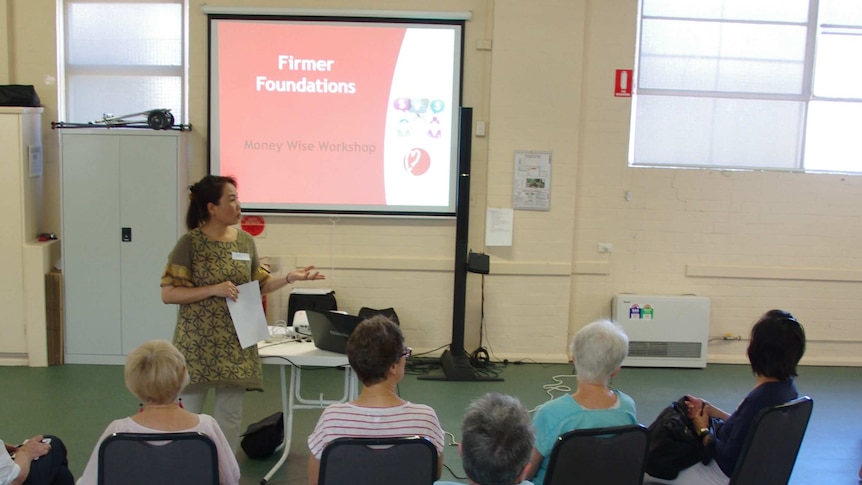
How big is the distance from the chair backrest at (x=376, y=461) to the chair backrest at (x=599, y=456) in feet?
1.27

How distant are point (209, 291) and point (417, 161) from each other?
291 centimetres

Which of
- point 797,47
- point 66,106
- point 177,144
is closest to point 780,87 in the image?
point 797,47

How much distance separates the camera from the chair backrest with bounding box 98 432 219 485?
2217mm

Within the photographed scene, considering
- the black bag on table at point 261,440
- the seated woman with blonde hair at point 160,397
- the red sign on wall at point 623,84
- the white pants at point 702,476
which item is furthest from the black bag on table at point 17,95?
the white pants at point 702,476

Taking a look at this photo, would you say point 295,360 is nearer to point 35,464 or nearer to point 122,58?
point 35,464

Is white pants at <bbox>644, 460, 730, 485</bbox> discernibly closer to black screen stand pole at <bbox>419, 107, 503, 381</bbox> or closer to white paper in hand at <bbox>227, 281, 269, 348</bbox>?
white paper in hand at <bbox>227, 281, 269, 348</bbox>

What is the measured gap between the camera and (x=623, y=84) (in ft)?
19.3

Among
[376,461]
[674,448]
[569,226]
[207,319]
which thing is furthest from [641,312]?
[376,461]

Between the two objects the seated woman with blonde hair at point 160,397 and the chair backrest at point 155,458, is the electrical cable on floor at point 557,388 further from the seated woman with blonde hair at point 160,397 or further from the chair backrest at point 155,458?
the chair backrest at point 155,458

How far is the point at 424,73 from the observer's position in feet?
19.1

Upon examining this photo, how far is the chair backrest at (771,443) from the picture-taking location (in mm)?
2649

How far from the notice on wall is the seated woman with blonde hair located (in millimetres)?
3773

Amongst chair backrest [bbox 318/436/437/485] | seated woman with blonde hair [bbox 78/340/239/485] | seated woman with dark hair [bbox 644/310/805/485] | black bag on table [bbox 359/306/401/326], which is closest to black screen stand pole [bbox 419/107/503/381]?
black bag on table [bbox 359/306/401/326]

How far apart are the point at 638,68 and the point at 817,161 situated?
1.66m
